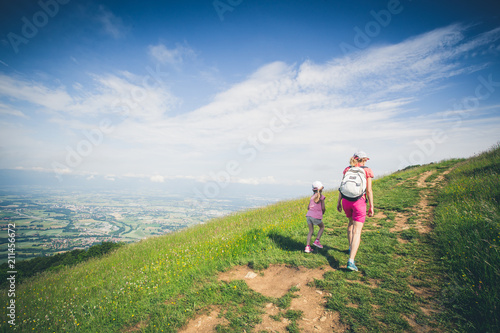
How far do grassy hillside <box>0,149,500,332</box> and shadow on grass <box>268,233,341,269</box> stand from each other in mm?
36

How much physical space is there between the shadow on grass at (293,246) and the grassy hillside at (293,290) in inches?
1.4

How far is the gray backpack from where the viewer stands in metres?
5.12

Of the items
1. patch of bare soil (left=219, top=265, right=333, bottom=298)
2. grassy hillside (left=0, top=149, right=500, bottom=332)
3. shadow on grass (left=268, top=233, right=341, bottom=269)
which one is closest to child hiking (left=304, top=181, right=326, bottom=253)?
shadow on grass (left=268, top=233, right=341, bottom=269)

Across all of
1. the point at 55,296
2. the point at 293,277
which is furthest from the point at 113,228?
the point at 293,277

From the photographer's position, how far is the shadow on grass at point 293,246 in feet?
18.8

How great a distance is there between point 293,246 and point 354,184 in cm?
334

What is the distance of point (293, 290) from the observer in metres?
4.57

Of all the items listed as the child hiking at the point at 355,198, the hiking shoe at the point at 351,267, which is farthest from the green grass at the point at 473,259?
the child hiking at the point at 355,198

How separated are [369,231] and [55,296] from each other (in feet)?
37.7

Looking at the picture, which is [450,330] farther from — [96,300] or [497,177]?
[497,177]

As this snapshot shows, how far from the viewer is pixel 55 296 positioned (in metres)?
6.11

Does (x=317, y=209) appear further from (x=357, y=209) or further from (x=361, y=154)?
(x=361, y=154)

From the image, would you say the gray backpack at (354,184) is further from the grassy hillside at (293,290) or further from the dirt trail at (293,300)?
the dirt trail at (293,300)

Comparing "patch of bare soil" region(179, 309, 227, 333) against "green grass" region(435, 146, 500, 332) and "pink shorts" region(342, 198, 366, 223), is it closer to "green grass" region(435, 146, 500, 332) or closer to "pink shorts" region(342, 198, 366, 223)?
"pink shorts" region(342, 198, 366, 223)
